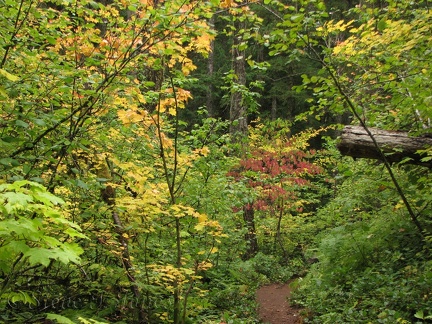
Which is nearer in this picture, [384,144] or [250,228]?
[384,144]

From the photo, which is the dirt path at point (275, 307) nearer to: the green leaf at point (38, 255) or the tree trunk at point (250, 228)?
the tree trunk at point (250, 228)

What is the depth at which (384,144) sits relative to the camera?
5227 mm

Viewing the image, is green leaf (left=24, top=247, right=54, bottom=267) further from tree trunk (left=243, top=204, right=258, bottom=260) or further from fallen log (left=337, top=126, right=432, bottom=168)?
tree trunk (left=243, top=204, right=258, bottom=260)

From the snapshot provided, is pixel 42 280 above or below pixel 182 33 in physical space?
below

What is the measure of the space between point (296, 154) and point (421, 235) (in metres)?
6.15

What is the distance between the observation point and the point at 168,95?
4.88 metres

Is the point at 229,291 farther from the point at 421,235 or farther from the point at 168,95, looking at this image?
the point at 168,95

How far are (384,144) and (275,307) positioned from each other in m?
4.71

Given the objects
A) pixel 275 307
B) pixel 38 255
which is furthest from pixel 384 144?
pixel 38 255

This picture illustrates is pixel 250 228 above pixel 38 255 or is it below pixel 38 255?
above

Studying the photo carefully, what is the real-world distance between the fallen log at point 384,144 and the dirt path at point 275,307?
10.9 feet

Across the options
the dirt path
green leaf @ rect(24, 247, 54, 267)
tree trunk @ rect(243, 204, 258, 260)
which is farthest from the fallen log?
tree trunk @ rect(243, 204, 258, 260)

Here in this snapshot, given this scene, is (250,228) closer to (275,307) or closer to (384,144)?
(275,307)

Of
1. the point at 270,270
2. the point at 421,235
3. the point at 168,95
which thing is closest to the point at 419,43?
the point at 421,235
